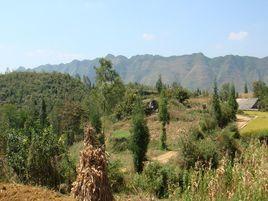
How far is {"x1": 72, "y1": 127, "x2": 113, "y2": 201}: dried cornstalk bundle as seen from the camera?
6.70 m

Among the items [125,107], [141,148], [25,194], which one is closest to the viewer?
[25,194]

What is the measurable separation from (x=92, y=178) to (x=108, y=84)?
44138 millimetres

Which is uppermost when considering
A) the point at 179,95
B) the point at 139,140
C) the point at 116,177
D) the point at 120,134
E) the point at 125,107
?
the point at 179,95

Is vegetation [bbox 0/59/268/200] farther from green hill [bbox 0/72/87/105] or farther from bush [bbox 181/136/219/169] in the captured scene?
green hill [bbox 0/72/87/105]

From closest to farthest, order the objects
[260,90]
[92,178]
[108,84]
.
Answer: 1. [92,178]
2. [108,84]
3. [260,90]

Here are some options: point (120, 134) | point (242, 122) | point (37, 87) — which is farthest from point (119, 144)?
point (37, 87)

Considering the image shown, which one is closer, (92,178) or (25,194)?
(92,178)

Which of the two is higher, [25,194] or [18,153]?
[25,194]

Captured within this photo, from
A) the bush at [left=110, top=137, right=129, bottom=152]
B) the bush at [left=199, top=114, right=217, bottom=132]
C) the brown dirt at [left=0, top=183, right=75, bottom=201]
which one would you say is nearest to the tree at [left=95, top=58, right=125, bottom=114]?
the bush at [left=110, top=137, right=129, bottom=152]

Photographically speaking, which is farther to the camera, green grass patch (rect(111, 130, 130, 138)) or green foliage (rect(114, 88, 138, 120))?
green foliage (rect(114, 88, 138, 120))

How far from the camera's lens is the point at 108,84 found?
50.7 meters

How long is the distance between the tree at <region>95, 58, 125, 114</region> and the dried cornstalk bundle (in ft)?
142

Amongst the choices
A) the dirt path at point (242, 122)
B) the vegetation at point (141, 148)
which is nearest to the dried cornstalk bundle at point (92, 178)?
the vegetation at point (141, 148)

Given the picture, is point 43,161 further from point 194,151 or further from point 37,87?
point 37,87
